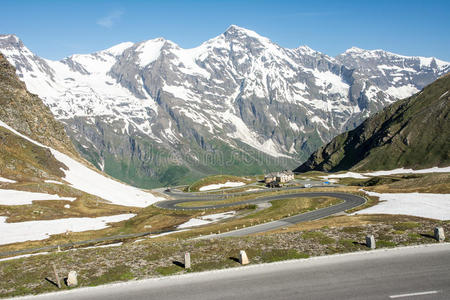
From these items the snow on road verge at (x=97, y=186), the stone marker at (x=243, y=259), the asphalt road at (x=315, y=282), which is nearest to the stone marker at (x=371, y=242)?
the asphalt road at (x=315, y=282)

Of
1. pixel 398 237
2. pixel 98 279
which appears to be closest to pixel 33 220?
pixel 98 279

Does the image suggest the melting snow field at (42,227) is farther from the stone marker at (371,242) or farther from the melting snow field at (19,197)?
the stone marker at (371,242)

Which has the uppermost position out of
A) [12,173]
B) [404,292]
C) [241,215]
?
[12,173]

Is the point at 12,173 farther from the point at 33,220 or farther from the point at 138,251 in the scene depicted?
the point at 138,251

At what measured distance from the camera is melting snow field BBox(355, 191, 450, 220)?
64.4 m

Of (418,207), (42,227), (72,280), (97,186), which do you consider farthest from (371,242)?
Answer: (97,186)

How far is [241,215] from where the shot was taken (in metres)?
94.4

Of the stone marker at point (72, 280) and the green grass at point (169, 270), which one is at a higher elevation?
the stone marker at point (72, 280)

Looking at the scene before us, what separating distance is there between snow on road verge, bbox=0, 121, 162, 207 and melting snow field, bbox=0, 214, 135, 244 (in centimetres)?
5203

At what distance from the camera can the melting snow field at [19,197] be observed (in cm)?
10695

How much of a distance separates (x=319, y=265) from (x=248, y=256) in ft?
22.1

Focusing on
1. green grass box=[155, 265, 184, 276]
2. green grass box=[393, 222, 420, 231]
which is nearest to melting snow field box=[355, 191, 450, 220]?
green grass box=[393, 222, 420, 231]

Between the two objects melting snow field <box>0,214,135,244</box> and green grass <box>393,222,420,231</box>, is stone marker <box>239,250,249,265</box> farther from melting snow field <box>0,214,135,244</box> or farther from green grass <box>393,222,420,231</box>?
melting snow field <box>0,214,135,244</box>

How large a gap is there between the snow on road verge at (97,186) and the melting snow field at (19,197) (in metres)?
31.9
